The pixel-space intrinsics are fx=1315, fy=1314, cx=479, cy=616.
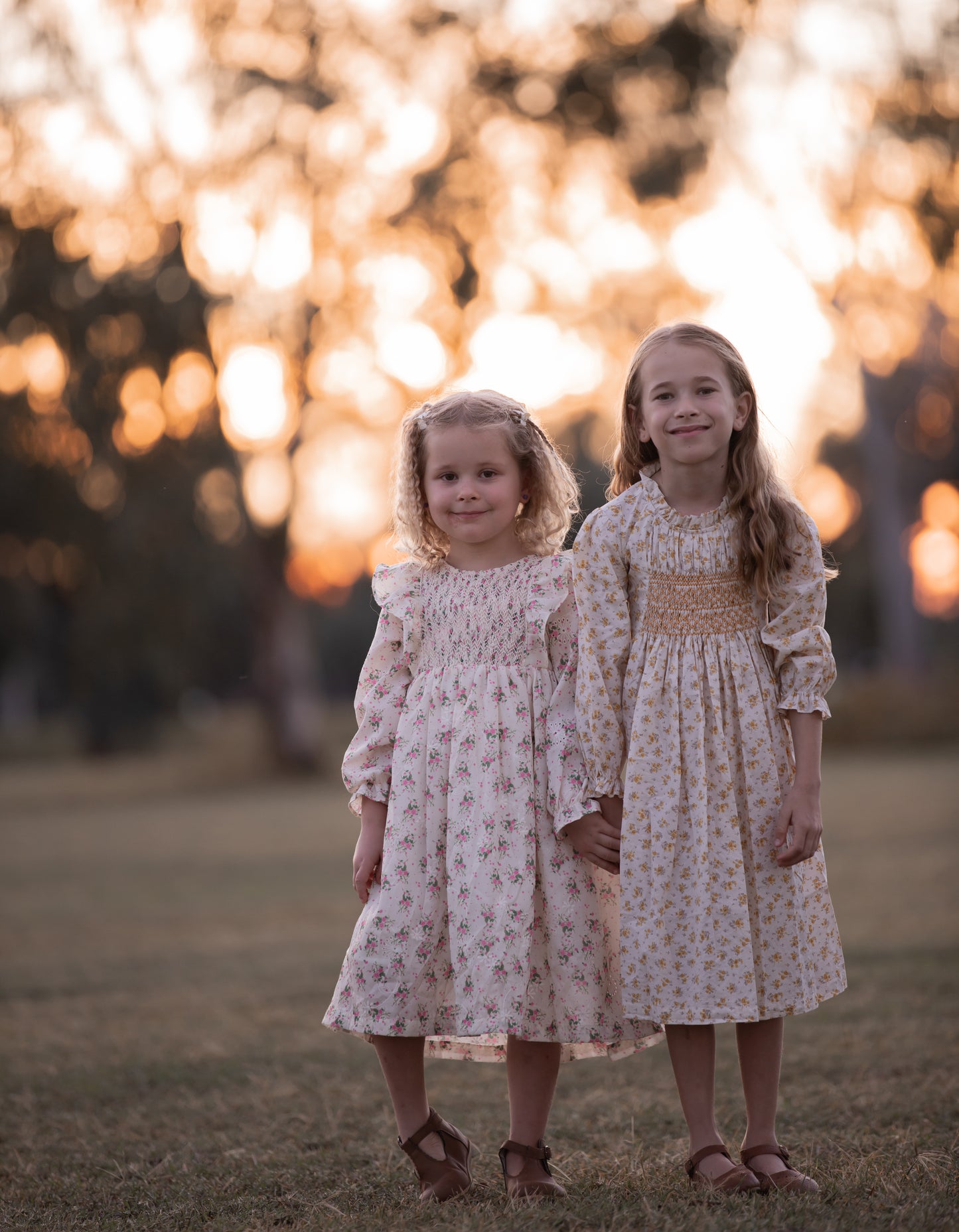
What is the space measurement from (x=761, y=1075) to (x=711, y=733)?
25.3 inches

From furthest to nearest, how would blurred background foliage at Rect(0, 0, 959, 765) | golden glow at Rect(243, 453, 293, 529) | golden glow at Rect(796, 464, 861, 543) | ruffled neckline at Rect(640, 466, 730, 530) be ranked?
golden glow at Rect(796, 464, 861, 543), golden glow at Rect(243, 453, 293, 529), blurred background foliage at Rect(0, 0, 959, 765), ruffled neckline at Rect(640, 466, 730, 530)

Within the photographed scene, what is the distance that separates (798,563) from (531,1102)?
113 cm

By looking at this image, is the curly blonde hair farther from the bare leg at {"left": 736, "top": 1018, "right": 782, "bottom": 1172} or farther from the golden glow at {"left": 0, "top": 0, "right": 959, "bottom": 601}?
the golden glow at {"left": 0, "top": 0, "right": 959, "bottom": 601}

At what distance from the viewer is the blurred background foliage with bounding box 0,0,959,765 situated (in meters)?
13.2

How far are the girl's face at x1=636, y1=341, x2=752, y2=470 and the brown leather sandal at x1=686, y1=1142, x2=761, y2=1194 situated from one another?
127 centimetres

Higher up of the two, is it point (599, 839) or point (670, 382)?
point (670, 382)

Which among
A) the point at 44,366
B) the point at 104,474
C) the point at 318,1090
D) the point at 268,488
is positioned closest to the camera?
the point at 318,1090

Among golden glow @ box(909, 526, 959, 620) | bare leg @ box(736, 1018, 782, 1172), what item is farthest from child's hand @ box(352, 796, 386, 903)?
golden glow @ box(909, 526, 959, 620)

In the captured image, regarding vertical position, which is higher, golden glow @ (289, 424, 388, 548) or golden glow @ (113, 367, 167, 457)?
golden glow @ (113, 367, 167, 457)

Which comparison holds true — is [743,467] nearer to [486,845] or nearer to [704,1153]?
[486,845]

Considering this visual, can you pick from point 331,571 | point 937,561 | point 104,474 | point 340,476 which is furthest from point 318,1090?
point 331,571

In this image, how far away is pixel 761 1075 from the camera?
95.4 inches

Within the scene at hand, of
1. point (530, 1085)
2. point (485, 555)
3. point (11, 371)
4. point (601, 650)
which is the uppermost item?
point (11, 371)

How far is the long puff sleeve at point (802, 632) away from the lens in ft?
7.93
